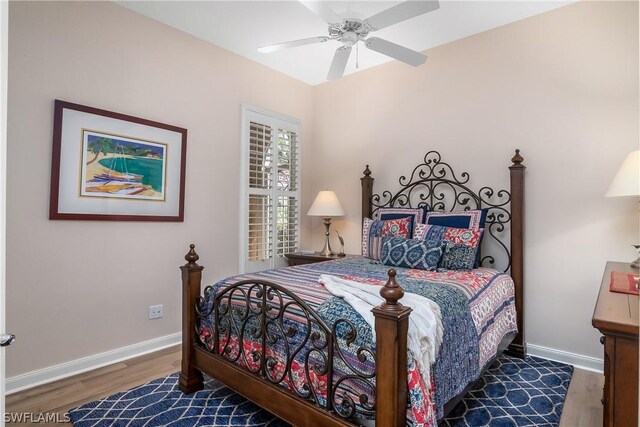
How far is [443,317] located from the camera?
1.75 meters

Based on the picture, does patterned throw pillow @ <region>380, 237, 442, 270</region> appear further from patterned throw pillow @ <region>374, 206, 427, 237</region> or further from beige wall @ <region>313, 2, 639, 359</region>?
beige wall @ <region>313, 2, 639, 359</region>

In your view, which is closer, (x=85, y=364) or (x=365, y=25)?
(x=365, y=25)

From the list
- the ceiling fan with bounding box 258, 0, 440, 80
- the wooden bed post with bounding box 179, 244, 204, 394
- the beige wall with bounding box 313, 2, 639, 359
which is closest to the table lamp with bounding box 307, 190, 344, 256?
the beige wall with bounding box 313, 2, 639, 359

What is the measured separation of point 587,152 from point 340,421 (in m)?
2.70

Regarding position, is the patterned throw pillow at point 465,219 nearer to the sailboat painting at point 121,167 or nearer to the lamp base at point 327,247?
the lamp base at point 327,247

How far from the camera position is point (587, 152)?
2.78 m

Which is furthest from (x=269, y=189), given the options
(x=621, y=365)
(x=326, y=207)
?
(x=621, y=365)

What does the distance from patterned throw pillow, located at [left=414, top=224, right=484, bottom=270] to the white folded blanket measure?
1.12 metres

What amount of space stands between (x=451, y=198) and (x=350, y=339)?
240 centimetres

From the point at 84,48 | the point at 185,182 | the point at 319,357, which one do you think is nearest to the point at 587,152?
the point at 319,357

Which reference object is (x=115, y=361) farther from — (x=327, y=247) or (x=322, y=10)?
(x=322, y=10)

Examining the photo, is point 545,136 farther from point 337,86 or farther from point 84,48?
point 84,48

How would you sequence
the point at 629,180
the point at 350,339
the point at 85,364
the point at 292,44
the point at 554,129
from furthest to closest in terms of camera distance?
1. the point at 554,129
2. the point at 85,364
3. the point at 292,44
4. the point at 629,180
5. the point at 350,339

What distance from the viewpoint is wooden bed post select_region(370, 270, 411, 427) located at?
4.51 ft
